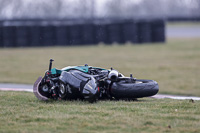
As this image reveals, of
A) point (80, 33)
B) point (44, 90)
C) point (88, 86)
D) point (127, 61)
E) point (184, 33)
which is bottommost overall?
point (44, 90)

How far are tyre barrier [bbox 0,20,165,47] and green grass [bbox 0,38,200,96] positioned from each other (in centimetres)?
52

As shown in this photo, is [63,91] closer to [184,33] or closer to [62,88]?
[62,88]

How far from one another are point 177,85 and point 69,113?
826cm

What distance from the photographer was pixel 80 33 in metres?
25.8

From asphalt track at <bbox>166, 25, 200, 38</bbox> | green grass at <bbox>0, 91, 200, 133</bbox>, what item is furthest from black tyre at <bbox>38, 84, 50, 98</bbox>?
asphalt track at <bbox>166, 25, 200, 38</bbox>

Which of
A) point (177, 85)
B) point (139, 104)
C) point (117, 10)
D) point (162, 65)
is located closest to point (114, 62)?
point (162, 65)

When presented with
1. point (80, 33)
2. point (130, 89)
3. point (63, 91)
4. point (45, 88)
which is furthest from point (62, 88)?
point (80, 33)

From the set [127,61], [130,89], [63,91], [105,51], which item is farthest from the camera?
[105,51]

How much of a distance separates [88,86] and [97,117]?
121cm

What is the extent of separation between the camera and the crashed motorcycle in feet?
23.7

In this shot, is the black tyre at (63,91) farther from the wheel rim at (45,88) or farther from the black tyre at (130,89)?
the black tyre at (130,89)

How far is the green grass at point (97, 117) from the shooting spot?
5.38m

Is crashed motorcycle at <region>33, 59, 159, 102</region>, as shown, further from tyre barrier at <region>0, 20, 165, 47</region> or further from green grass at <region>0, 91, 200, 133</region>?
tyre barrier at <region>0, 20, 165, 47</region>

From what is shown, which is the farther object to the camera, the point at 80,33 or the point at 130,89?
the point at 80,33
